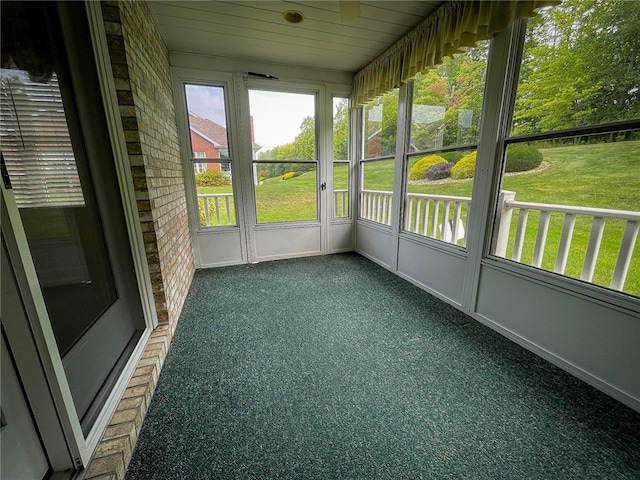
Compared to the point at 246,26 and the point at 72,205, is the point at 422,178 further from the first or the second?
the point at 72,205

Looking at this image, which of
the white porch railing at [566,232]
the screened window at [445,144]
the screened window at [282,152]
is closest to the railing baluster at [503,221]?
the white porch railing at [566,232]

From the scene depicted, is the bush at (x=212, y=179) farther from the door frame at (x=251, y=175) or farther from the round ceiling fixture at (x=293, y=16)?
the round ceiling fixture at (x=293, y=16)

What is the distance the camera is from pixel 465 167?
2.19 metres

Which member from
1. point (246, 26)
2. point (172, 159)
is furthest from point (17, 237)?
point (246, 26)

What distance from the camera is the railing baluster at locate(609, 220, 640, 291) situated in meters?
1.41

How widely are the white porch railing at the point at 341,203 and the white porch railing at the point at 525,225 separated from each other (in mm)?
693

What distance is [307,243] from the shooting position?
12.2 ft

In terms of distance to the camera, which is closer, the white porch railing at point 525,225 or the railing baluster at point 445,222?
the white porch railing at point 525,225

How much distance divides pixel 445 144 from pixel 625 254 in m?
1.42

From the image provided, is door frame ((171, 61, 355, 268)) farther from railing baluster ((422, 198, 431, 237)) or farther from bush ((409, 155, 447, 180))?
railing baluster ((422, 198, 431, 237))

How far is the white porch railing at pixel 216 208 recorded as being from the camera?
3.30 m

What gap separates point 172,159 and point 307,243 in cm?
194

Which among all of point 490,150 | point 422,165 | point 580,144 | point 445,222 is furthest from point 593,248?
point 422,165

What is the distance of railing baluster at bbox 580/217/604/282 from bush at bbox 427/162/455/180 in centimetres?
108
